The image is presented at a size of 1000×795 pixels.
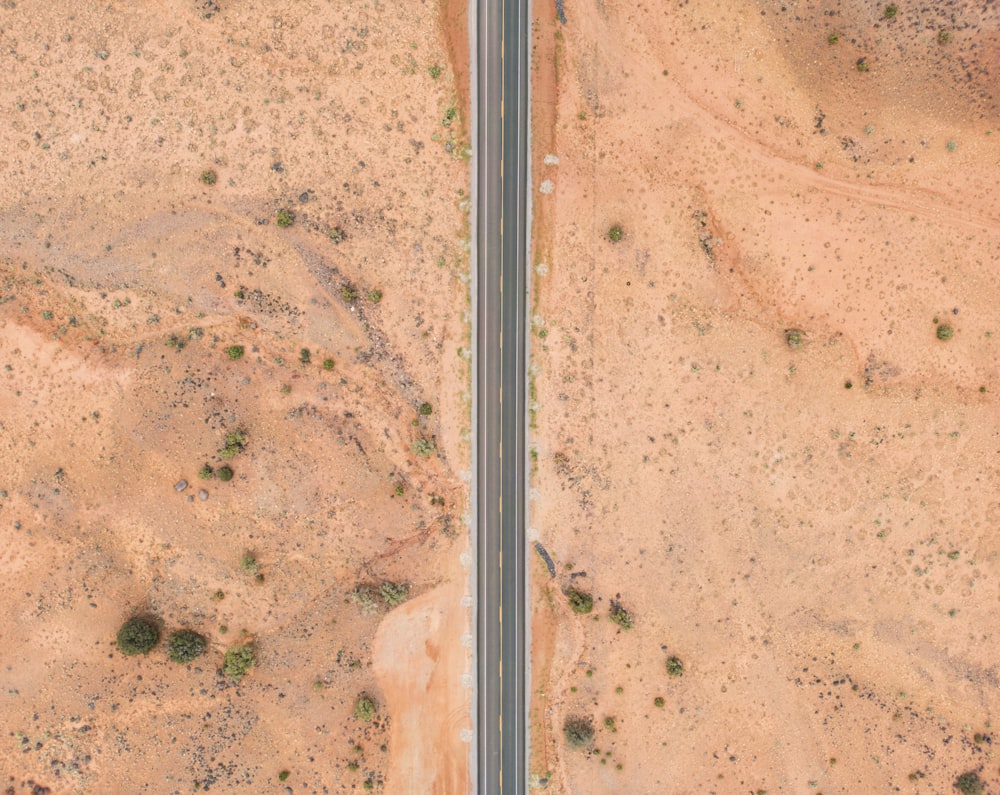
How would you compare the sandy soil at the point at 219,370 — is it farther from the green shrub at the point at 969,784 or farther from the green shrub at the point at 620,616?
the green shrub at the point at 969,784

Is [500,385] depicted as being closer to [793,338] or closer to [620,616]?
[620,616]

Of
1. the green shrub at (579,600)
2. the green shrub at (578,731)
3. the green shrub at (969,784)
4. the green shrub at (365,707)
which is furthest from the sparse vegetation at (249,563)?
the green shrub at (969,784)

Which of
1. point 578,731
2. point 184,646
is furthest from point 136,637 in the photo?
point 578,731

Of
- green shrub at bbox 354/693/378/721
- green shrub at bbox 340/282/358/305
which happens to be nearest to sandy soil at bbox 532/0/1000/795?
green shrub at bbox 354/693/378/721

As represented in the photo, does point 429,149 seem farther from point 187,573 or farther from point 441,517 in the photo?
point 187,573

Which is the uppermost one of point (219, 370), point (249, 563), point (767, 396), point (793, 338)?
point (793, 338)

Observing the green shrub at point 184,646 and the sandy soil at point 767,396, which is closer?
the green shrub at point 184,646
